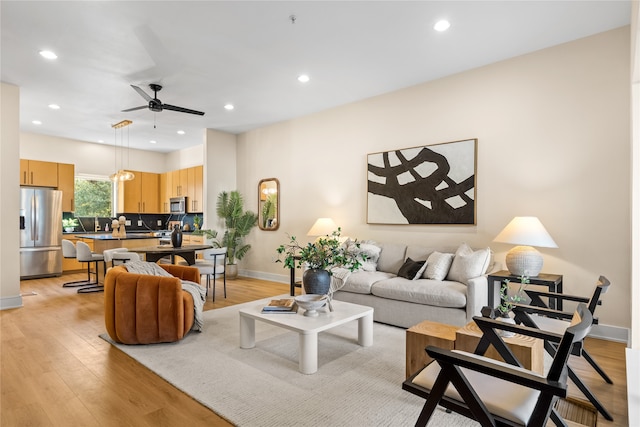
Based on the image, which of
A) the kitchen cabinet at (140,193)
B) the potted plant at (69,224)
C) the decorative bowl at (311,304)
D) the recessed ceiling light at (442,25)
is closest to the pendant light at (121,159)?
the kitchen cabinet at (140,193)

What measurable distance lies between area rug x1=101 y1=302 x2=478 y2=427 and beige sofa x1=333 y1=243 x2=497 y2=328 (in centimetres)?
30

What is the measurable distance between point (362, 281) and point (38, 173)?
7022 millimetres

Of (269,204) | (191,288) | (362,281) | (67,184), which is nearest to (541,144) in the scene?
(362,281)

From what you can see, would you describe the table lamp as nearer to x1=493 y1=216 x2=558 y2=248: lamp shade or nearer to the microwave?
x1=493 y1=216 x2=558 y2=248: lamp shade

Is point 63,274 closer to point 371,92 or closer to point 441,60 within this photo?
point 371,92

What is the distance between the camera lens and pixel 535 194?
3.79 meters

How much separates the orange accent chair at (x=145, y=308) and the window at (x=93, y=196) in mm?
6165

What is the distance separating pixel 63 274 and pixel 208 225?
Answer: 10.8 feet

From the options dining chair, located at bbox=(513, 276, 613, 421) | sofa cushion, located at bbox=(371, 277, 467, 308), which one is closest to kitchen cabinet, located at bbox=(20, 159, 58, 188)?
sofa cushion, located at bbox=(371, 277, 467, 308)

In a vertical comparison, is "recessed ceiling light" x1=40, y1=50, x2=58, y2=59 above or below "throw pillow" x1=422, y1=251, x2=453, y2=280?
above

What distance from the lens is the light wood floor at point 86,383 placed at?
2.06m

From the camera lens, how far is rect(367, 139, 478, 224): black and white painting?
14.0ft

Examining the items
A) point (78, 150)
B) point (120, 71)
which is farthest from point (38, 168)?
point (120, 71)

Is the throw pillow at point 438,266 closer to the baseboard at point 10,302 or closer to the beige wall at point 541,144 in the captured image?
the beige wall at point 541,144
